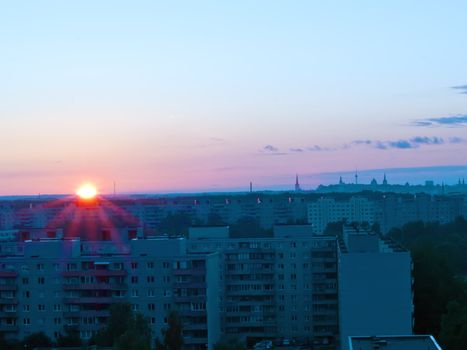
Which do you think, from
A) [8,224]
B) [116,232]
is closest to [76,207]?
[8,224]

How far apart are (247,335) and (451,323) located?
9872mm

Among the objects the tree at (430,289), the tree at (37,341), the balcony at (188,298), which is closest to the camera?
the tree at (37,341)

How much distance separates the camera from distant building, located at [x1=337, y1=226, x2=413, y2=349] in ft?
54.6

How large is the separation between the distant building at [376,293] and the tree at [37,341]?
23.4 feet

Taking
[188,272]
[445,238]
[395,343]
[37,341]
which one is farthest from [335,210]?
[395,343]

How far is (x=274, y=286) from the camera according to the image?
23797 millimetres

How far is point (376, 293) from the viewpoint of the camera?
16.8 meters

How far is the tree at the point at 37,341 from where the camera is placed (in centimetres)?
1902

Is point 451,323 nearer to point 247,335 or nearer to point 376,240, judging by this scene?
point 376,240

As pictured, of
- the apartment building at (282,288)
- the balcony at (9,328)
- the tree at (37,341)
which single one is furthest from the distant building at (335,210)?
the tree at (37,341)

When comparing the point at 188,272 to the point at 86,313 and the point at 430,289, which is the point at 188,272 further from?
the point at 430,289

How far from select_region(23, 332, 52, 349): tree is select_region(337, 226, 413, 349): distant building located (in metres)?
7.12

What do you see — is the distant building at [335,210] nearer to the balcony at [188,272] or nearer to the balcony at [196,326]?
the balcony at [188,272]

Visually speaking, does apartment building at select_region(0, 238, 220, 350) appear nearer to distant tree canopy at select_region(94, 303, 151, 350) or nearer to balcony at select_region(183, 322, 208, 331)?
balcony at select_region(183, 322, 208, 331)
